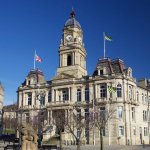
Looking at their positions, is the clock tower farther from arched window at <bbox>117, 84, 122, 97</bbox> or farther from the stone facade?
arched window at <bbox>117, 84, 122, 97</bbox>

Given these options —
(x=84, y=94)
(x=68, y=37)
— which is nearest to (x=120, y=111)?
(x=84, y=94)

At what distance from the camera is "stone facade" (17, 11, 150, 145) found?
7256cm

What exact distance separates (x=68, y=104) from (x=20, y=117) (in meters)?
15.5

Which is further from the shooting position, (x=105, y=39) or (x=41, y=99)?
(x=41, y=99)

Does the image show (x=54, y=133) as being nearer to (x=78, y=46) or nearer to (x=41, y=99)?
(x=41, y=99)

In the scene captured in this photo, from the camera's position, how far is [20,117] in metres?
84.9

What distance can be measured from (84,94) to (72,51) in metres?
12.9

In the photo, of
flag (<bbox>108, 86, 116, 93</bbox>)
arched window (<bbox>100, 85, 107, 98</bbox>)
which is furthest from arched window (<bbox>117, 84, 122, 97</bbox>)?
flag (<bbox>108, 86, 116, 93</bbox>)

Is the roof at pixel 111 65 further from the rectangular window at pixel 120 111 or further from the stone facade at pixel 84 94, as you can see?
the rectangular window at pixel 120 111

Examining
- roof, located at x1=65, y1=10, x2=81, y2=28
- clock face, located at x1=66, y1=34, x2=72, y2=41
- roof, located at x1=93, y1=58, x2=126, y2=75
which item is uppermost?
roof, located at x1=65, y1=10, x2=81, y2=28

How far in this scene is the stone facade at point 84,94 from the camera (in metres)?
72.6

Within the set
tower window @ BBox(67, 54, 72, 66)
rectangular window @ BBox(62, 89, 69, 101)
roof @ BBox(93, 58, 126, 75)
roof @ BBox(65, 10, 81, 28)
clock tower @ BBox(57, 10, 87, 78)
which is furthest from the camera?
roof @ BBox(65, 10, 81, 28)

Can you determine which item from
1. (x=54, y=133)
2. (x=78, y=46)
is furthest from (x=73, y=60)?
(x=54, y=133)

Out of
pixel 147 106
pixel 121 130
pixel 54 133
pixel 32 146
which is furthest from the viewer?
pixel 147 106
